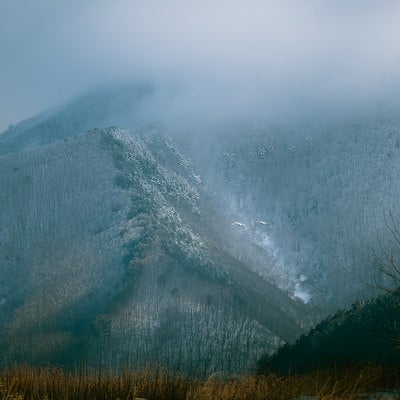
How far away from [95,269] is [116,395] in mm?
172451

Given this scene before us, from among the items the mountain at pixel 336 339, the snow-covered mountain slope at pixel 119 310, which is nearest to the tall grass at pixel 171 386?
the mountain at pixel 336 339

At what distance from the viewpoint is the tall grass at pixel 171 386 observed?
14594mm

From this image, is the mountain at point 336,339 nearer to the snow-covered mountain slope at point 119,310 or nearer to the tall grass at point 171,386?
the snow-covered mountain slope at point 119,310

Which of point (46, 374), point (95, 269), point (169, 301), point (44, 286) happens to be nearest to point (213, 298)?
point (169, 301)

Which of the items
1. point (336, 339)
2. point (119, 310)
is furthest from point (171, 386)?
point (119, 310)

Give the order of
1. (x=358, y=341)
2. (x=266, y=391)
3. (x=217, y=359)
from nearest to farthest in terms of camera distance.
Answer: (x=266, y=391) → (x=358, y=341) → (x=217, y=359)

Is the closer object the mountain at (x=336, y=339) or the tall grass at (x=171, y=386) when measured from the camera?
the tall grass at (x=171, y=386)

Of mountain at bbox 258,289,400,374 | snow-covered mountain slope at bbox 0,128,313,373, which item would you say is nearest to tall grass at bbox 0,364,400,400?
mountain at bbox 258,289,400,374

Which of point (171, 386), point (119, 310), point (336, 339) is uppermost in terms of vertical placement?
point (119, 310)

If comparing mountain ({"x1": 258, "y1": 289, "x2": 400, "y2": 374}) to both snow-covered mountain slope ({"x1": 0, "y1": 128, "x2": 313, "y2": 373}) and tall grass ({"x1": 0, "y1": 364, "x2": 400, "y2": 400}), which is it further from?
tall grass ({"x1": 0, "y1": 364, "x2": 400, "y2": 400})

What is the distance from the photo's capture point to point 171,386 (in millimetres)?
15812

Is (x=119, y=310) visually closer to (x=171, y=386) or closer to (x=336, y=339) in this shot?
(x=336, y=339)

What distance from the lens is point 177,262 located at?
200 metres

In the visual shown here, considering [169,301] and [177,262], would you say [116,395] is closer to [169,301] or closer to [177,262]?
[169,301]
